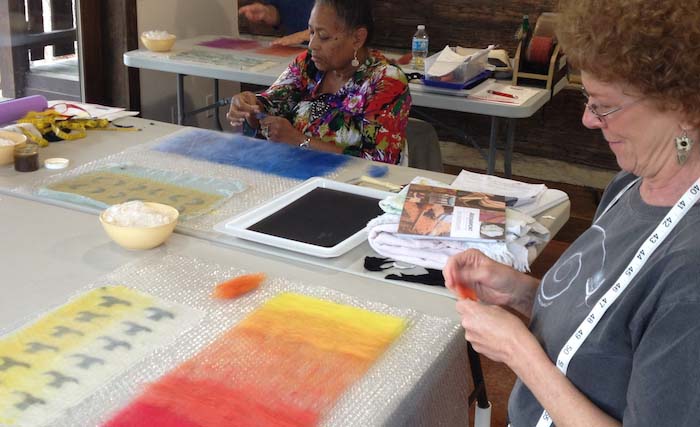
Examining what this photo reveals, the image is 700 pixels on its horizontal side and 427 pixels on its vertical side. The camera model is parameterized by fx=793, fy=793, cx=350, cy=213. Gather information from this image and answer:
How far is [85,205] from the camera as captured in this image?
1.80 m

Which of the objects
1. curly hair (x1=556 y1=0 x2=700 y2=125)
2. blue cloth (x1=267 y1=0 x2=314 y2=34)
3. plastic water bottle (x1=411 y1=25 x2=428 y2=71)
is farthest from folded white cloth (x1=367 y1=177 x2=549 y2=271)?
blue cloth (x1=267 y1=0 x2=314 y2=34)

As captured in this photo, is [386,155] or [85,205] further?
[386,155]

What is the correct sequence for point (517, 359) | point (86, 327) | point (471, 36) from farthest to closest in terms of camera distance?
point (471, 36)
point (86, 327)
point (517, 359)

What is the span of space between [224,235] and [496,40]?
9.89 ft

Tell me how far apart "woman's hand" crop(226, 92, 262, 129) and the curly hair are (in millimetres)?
1615

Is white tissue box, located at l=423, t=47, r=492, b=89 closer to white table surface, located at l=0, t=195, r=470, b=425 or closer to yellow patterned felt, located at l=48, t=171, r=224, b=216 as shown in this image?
yellow patterned felt, located at l=48, t=171, r=224, b=216

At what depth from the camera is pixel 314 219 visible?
175cm

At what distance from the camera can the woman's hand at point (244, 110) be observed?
258cm

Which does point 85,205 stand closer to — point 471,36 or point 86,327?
point 86,327

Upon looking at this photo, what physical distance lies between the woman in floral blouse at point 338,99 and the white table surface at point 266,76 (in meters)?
0.60

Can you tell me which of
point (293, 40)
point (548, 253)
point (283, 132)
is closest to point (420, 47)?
point (293, 40)

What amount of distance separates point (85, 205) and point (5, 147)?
0.38m

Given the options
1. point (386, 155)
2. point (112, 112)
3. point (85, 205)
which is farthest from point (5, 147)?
point (386, 155)

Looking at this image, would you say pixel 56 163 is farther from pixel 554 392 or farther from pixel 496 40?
pixel 496 40
